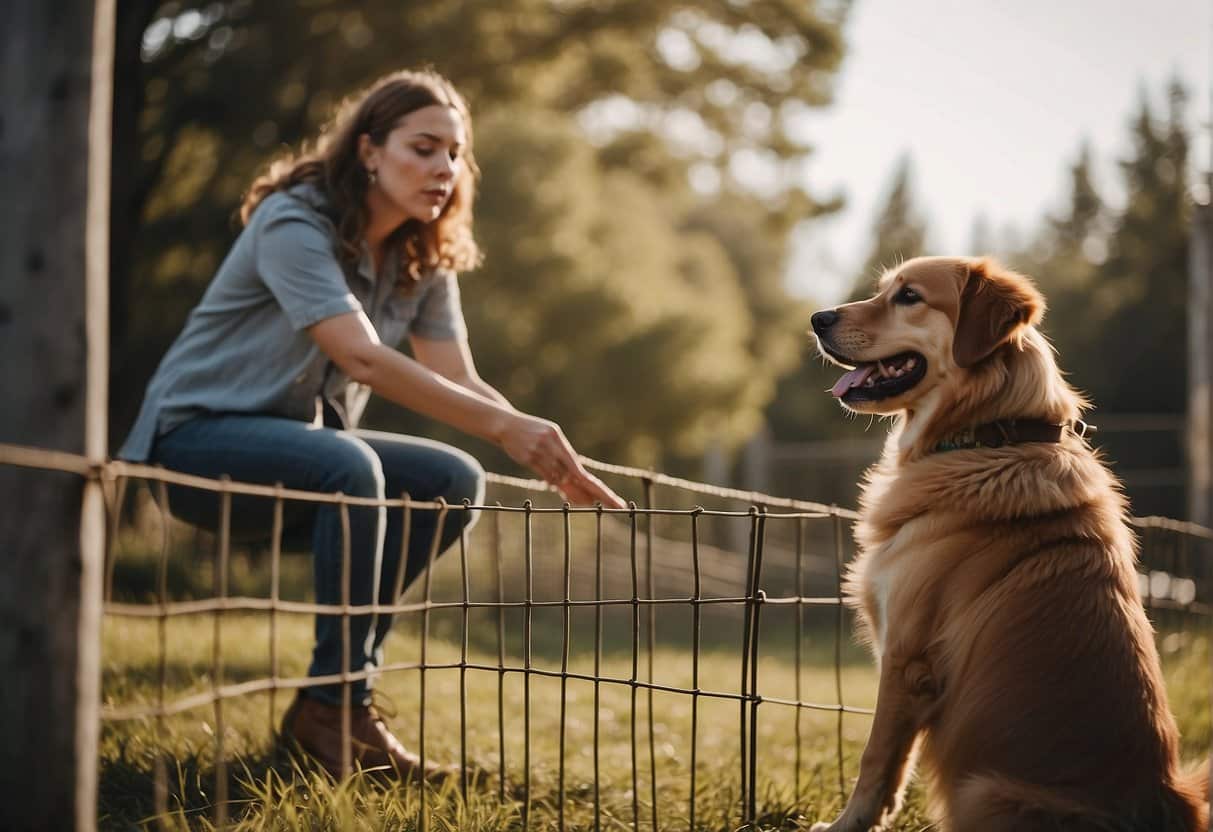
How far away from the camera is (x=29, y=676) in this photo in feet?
4.73

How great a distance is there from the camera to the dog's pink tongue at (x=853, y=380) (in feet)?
9.89

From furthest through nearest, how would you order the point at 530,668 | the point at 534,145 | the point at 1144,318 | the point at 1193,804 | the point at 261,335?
1. the point at 1144,318
2. the point at 534,145
3. the point at 261,335
4. the point at 530,668
5. the point at 1193,804

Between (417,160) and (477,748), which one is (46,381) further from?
(477,748)

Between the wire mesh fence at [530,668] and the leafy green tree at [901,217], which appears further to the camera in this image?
the leafy green tree at [901,217]

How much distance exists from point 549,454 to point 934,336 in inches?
40.6

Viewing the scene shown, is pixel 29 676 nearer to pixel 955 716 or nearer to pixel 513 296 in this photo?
pixel 955 716

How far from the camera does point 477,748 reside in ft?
11.3

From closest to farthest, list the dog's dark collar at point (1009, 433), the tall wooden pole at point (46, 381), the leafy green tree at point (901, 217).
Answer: the tall wooden pole at point (46, 381) < the dog's dark collar at point (1009, 433) < the leafy green tree at point (901, 217)

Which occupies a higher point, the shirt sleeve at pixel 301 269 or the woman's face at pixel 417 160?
the woman's face at pixel 417 160

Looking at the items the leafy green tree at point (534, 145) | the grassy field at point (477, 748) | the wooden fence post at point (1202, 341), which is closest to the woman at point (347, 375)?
the grassy field at point (477, 748)

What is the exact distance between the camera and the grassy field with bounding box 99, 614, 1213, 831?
2471 millimetres

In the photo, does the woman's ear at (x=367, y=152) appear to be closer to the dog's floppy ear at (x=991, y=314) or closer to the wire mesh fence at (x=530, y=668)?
the wire mesh fence at (x=530, y=668)

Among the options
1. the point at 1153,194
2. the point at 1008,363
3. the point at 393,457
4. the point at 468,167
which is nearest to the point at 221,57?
the point at 468,167

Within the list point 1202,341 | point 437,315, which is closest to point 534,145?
point 1202,341
